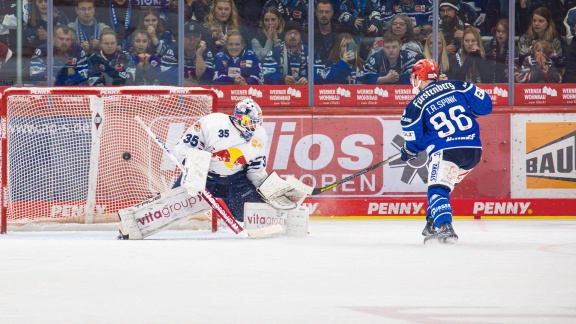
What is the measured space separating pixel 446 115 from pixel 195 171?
155 cm

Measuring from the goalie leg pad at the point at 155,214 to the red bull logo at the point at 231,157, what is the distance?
0.50 metres

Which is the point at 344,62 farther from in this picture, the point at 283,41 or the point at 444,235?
the point at 444,235

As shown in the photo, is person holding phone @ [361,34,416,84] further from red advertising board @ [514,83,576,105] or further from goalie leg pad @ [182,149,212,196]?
goalie leg pad @ [182,149,212,196]

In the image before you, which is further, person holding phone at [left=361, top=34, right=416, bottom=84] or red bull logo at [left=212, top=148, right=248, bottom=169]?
person holding phone at [left=361, top=34, right=416, bottom=84]

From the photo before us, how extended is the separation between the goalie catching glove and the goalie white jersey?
0.20 m

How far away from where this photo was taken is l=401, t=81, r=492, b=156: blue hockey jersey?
6.67m

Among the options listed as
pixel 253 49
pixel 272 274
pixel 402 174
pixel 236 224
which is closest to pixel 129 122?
pixel 236 224

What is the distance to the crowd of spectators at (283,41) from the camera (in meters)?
9.48

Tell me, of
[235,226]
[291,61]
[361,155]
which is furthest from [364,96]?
[235,226]

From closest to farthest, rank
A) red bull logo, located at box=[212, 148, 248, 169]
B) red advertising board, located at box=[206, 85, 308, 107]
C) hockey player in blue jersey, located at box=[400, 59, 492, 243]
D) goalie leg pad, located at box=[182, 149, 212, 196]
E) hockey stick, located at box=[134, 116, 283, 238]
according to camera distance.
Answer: hockey player in blue jersey, located at box=[400, 59, 492, 243], goalie leg pad, located at box=[182, 149, 212, 196], hockey stick, located at box=[134, 116, 283, 238], red bull logo, located at box=[212, 148, 248, 169], red advertising board, located at box=[206, 85, 308, 107]

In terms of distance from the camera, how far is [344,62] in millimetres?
9664

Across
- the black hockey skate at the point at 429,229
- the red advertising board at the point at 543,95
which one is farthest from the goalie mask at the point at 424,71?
the red advertising board at the point at 543,95

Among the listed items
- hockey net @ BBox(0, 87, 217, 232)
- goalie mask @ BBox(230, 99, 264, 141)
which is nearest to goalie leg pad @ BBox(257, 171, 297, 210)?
goalie mask @ BBox(230, 99, 264, 141)

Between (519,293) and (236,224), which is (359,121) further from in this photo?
(519,293)
